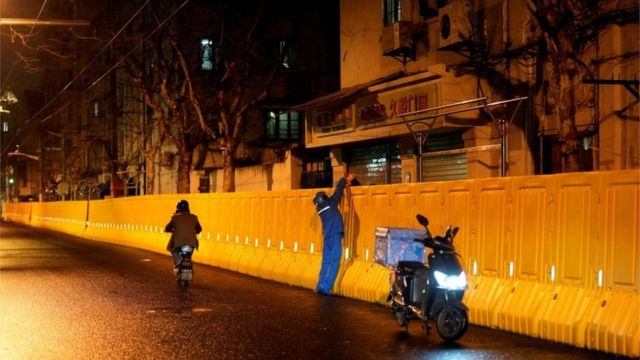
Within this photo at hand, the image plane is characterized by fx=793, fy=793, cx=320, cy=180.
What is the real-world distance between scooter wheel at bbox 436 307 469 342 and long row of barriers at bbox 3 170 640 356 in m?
1.02

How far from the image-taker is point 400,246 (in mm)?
10688

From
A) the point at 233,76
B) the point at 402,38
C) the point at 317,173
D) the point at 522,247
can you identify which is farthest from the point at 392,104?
the point at 522,247

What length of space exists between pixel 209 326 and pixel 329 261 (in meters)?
4.11

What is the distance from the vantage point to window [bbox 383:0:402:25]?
23.4 m

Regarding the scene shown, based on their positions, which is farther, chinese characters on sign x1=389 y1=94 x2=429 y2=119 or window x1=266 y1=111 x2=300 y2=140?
window x1=266 y1=111 x2=300 y2=140

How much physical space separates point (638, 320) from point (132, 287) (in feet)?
31.3

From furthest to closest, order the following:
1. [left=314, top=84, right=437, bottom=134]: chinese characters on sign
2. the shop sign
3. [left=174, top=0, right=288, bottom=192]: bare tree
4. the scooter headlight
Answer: [left=174, top=0, right=288, bottom=192]: bare tree, [left=314, top=84, right=437, bottom=134]: chinese characters on sign, the shop sign, the scooter headlight

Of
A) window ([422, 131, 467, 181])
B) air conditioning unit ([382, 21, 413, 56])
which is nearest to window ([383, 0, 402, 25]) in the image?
air conditioning unit ([382, 21, 413, 56])

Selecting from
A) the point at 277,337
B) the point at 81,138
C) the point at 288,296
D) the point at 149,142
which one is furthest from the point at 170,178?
the point at 277,337

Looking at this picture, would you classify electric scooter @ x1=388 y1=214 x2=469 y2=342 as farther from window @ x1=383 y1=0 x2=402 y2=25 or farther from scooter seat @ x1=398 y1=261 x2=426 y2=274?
window @ x1=383 y1=0 x2=402 y2=25

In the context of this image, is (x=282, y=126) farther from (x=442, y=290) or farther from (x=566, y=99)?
(x=442, y=290)

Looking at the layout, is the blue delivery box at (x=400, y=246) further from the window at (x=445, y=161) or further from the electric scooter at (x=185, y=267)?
the window at (x=445, y=161)

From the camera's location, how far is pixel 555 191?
32.1ft

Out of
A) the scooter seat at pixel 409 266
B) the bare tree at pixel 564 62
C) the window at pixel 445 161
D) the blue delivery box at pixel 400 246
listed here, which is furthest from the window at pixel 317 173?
the scooter seat at pixel 409 266
